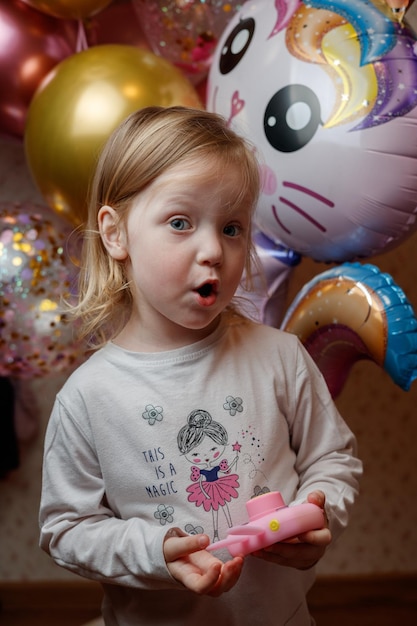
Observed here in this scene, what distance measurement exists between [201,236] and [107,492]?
0.30m

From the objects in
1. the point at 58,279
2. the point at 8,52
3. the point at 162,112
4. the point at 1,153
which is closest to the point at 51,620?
the point at 58,279

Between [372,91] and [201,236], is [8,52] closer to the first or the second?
[372,91]

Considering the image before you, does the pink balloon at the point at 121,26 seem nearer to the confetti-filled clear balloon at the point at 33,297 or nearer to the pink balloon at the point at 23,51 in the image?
the pink balloon at the point at 23,51

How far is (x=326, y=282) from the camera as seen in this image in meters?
1.19

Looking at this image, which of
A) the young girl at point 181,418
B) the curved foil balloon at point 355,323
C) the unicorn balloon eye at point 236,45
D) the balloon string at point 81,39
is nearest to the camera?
the young girl at point 181,418

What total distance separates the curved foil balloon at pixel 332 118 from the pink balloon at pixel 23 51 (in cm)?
42

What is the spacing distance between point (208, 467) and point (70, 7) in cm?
93

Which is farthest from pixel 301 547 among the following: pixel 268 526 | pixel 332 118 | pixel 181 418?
pixel 332 118

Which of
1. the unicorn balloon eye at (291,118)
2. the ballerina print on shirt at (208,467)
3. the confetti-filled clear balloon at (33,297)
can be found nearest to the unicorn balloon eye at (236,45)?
the unicorn balloon eye at (291,118)

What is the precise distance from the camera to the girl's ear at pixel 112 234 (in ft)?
2.93

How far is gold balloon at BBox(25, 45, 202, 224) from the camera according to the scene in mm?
1272

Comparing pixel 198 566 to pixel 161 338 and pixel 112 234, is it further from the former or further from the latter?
pixel 112 234

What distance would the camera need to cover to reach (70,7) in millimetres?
1388

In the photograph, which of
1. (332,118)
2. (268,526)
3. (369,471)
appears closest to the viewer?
(268,526)
